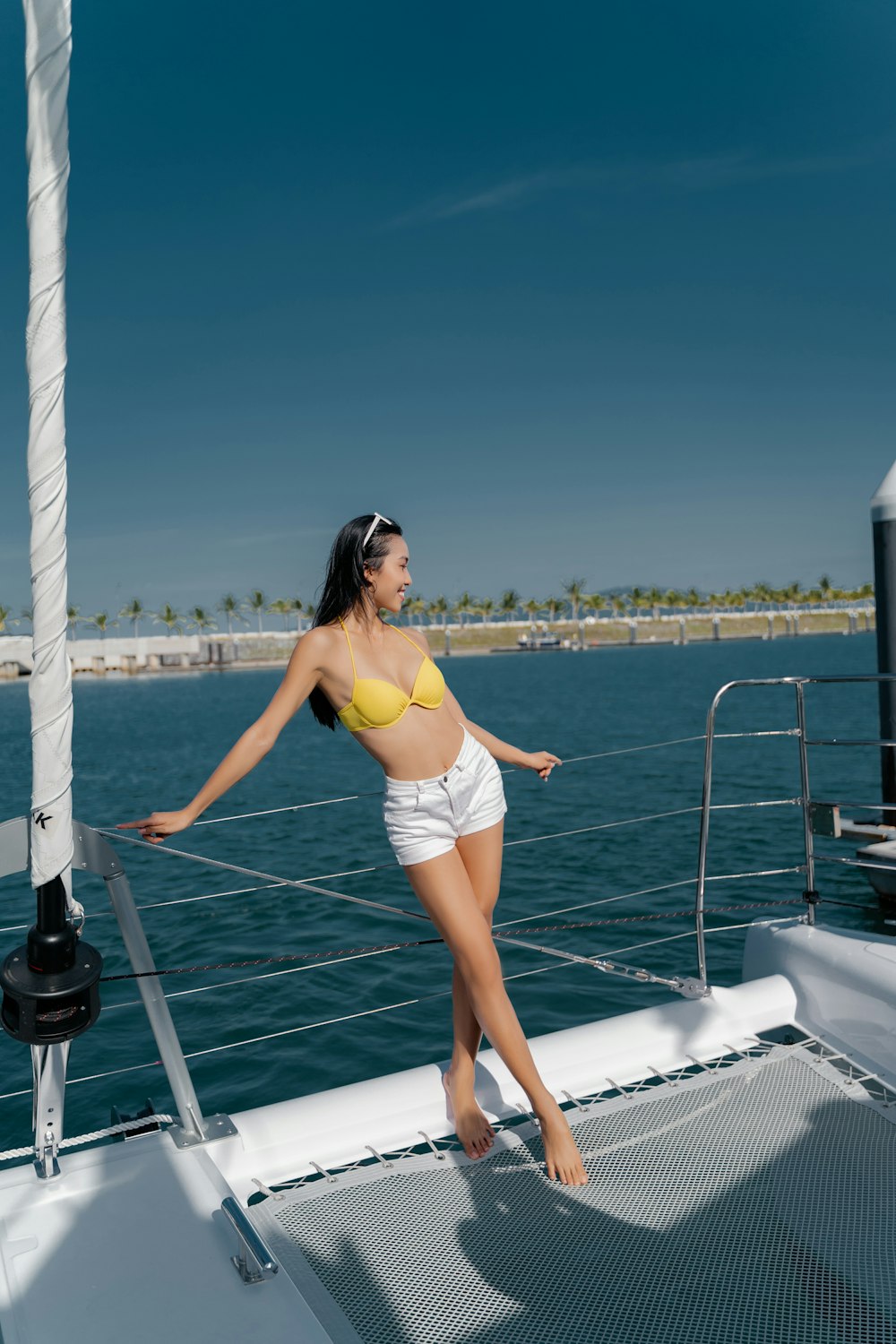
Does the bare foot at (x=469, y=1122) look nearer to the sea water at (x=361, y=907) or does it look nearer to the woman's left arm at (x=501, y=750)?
the sea water at (x=361, y=907)

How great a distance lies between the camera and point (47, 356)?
139 centimetres

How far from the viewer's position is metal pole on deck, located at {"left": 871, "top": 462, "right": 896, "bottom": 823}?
7.10 metres

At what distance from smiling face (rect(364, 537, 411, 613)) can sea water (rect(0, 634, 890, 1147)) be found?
92cm

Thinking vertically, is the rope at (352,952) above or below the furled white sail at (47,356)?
below

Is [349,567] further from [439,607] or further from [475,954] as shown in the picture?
[439,607]

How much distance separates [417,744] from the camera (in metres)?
2.32

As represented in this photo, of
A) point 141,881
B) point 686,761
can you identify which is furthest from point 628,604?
point 141,881

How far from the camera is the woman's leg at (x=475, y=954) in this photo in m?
2.27

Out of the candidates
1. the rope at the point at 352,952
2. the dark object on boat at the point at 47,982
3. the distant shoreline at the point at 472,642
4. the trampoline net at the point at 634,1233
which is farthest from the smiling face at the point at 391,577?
the distant shoreline at the point at 472,642

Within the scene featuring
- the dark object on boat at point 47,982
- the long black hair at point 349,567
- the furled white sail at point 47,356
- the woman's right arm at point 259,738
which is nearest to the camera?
the furled white sail at point 47,356

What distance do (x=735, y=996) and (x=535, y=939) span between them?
4807mm

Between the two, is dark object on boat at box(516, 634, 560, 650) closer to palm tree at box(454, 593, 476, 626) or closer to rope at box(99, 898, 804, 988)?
palm tree at box(454, 593, 476, 626)

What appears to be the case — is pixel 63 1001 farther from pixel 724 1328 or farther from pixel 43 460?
pixel 724 1328

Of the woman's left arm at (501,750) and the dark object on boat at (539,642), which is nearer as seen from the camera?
the woman's left arm at (501,750)
